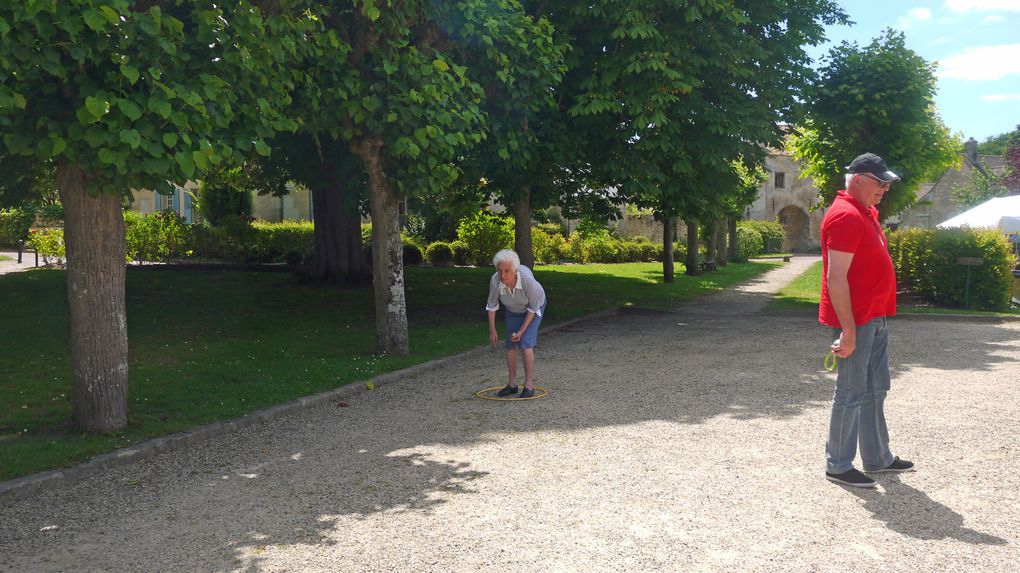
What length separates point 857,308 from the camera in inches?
220

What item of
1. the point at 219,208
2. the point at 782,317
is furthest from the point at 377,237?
the point at 219,208

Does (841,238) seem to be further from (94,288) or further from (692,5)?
(692,5)

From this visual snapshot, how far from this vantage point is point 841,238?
215 inches

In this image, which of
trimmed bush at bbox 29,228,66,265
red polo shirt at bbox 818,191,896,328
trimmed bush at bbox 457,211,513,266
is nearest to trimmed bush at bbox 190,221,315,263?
trimmed bush at bbox 29,228,66,265

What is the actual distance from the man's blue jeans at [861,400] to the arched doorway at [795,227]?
61.5 m

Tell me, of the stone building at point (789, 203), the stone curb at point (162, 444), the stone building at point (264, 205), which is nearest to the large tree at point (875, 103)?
the stone curb at point (162, 444)

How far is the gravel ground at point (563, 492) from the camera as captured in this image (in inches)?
177

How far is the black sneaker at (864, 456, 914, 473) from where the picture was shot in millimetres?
5887

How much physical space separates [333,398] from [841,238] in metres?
5.48

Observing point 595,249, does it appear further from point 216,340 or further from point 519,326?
point 519,326

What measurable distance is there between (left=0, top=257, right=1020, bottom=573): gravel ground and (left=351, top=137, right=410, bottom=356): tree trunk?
199 centimetres

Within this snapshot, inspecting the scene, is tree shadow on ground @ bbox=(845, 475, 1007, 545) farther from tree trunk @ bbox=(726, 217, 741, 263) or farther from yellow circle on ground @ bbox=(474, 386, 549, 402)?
tree trunk @ bbox=(726, 217, 741, 263)

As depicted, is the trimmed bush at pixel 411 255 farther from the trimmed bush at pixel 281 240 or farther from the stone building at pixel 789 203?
the stone building at pixel 789 203

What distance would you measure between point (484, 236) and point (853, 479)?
2801cm
